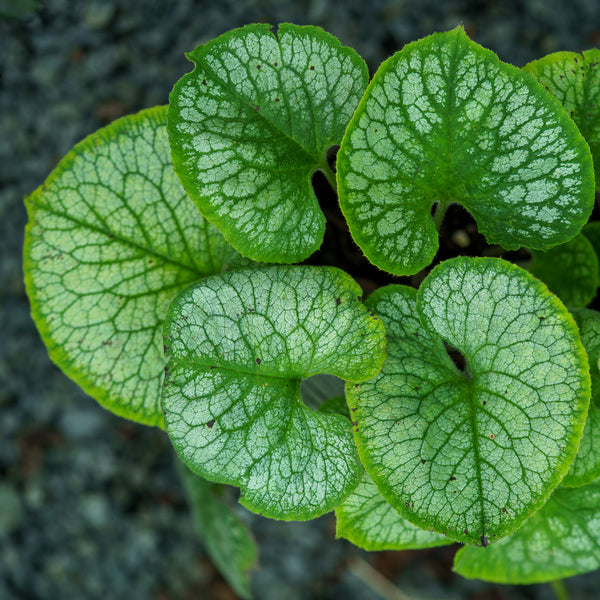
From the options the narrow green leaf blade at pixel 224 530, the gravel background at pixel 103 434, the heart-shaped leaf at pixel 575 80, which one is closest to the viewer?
the heart-shaped leaf at pixel 575 80

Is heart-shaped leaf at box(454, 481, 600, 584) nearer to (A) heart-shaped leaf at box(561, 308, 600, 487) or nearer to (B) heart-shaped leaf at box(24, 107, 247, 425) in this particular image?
(A) heart-shaped leaf at box(561, 308, 600, 487)

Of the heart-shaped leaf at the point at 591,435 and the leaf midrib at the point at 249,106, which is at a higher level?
the leaf midrib at the point at 249,106

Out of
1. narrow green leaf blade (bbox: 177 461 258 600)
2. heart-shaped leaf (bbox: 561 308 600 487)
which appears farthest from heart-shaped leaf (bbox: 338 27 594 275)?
narrow green leaf blade (bbox: 177 461 258 600)

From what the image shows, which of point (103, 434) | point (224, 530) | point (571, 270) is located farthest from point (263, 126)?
point (103, 434)

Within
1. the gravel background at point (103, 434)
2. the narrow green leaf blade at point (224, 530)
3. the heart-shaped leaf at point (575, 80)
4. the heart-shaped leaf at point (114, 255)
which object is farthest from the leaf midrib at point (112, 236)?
the gravel background at point (103, 434)

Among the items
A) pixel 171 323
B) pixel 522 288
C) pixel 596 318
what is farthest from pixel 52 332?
pixel 596 318

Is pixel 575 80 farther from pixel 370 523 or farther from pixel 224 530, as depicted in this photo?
pixel 224 530

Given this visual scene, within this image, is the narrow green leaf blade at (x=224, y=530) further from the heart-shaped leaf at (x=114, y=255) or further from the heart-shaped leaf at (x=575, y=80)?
the heart-shaped leaf at (x=575, y=80)
